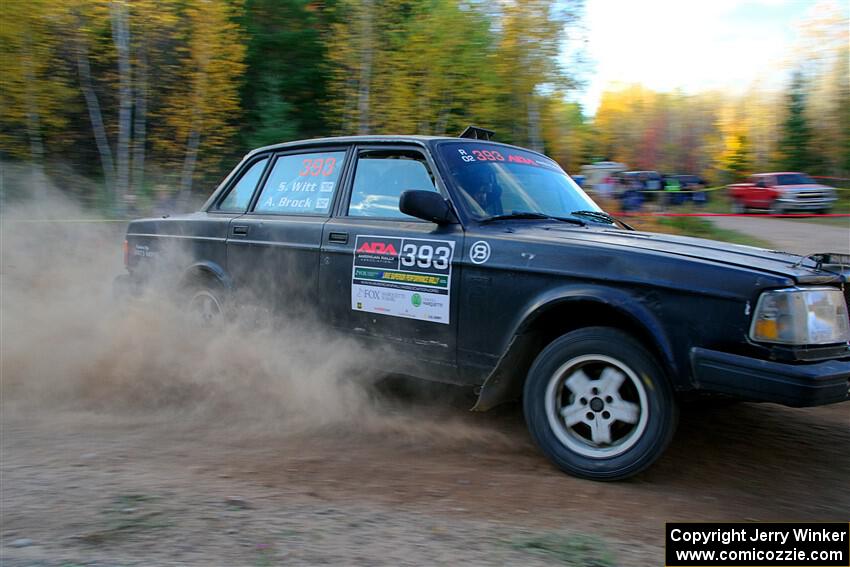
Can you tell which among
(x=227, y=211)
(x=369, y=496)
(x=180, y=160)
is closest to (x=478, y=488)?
(x=369, y=496)

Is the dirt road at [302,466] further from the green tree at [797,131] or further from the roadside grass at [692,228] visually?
the green tree at [797,131]

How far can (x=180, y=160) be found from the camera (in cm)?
1980

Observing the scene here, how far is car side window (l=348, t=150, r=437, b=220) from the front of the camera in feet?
15.1

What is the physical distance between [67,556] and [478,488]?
1.89 metres

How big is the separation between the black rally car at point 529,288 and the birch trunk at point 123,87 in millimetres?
13278

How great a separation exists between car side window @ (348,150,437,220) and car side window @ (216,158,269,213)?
1160 mm

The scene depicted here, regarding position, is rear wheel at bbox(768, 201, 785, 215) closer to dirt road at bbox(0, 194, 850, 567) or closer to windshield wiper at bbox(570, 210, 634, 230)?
dirt road at bbox(0, 194, 850, 567)

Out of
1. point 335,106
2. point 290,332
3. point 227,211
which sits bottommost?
point 290,332

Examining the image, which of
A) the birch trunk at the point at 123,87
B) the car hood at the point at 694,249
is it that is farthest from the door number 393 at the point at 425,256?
the birch trunk at the point at 123,87

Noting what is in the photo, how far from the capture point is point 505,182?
461cm

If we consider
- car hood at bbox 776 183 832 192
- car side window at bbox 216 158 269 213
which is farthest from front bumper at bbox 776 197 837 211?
car side window at bbox 216 158 269 213

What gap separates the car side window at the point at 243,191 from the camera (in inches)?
224

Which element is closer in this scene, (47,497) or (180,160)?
(47,497)

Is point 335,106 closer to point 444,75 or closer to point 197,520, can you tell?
point 444,75
